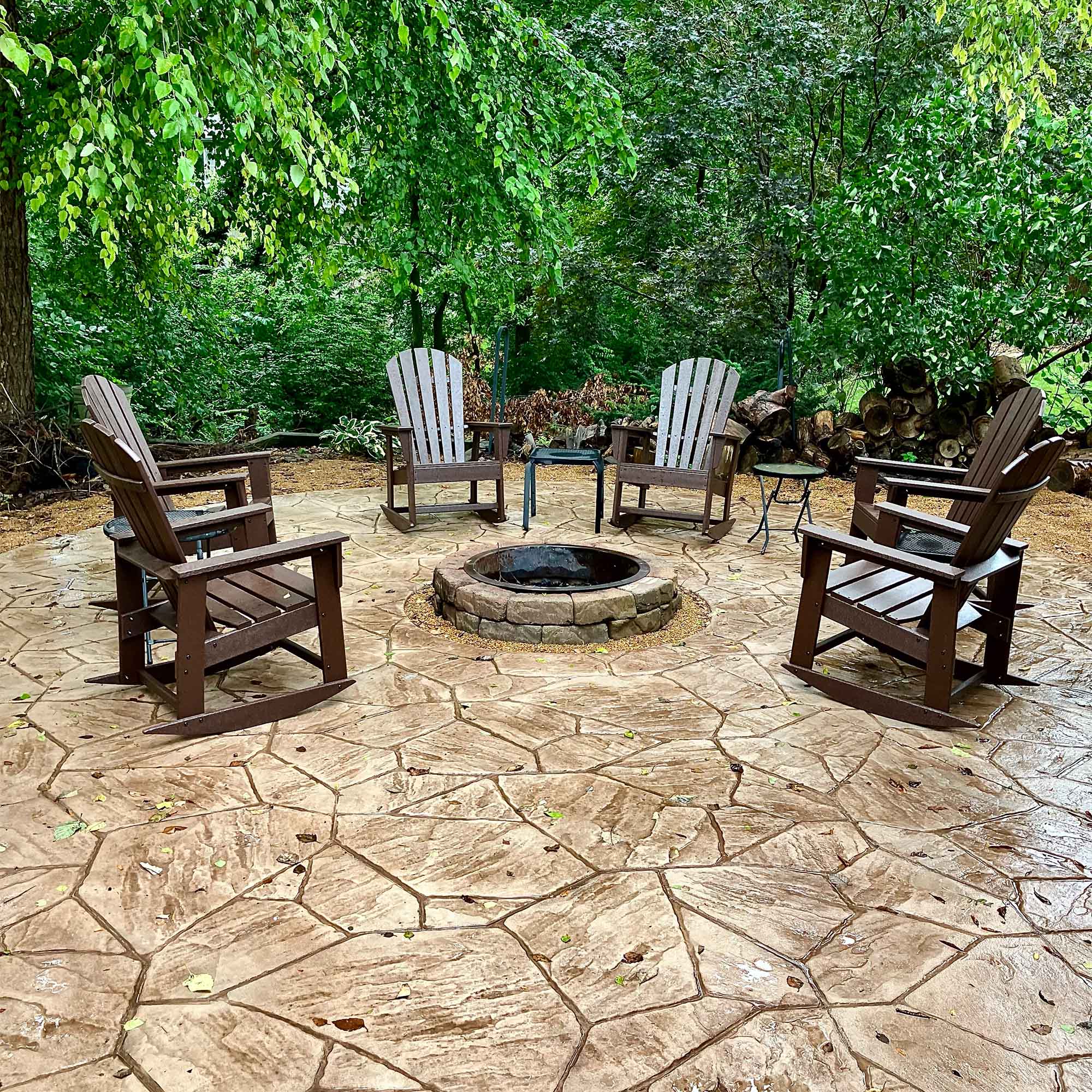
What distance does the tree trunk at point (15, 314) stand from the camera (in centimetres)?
566

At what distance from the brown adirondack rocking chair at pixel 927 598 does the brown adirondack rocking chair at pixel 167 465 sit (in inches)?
75.2

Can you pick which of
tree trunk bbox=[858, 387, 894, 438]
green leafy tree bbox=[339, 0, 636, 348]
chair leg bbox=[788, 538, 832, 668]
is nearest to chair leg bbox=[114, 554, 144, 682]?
chair leg bbox=[788, 538, 832, 668]

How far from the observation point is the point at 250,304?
8.25m

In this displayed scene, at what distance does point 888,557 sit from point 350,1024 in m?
1.96

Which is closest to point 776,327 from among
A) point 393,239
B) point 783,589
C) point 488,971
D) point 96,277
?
point 393,239

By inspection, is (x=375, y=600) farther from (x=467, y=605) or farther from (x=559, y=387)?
(x=559, y=387)

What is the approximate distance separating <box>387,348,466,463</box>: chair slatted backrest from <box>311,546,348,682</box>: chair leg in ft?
8.62

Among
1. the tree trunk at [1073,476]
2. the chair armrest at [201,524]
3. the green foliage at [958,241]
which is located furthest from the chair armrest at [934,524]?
the tree trunk at [1073,476]

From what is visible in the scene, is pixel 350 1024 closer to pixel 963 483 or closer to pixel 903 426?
pixel 963 483

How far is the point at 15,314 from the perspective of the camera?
5.76 meters

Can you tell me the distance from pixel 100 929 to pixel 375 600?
226 cm

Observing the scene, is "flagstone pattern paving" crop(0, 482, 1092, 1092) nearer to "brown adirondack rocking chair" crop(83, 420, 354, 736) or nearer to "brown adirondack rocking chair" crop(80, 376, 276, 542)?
"brown adirondack rocking chair" crop(83, 420, 354, 736)

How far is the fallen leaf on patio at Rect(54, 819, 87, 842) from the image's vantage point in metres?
1.99

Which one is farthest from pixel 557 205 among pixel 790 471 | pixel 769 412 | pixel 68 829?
pixel 68 829
